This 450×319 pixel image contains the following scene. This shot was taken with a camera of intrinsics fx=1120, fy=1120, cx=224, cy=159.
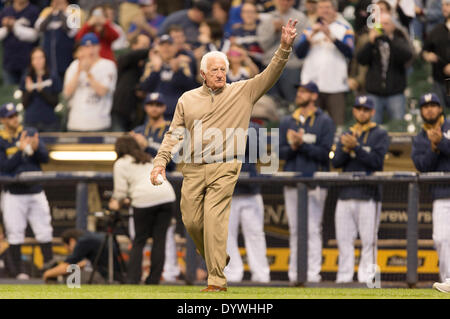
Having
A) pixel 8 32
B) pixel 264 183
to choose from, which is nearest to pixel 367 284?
pixel 264 183

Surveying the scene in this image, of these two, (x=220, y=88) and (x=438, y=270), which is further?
(x=438, y=270)

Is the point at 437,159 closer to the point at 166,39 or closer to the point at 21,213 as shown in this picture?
the point at 166,39

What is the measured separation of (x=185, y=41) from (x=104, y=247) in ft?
15.3

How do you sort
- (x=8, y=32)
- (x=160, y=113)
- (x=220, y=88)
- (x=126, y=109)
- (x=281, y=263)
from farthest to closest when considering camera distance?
(x=8, y=32), (x=126, y=109), (x=160, y=113), (x=281, y=263), (x=220, y=88)

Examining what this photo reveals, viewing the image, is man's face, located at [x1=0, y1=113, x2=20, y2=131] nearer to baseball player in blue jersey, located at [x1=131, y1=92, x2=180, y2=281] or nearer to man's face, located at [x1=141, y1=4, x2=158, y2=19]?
baseball player in blue jersey, located at [x1=131, y1=92, x2=180, y2=281]

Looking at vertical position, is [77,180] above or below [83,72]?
below

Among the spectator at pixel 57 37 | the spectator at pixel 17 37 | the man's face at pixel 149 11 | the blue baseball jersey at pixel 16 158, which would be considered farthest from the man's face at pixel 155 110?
the spectator at pixel 17 37

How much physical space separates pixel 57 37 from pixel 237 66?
13.0ft

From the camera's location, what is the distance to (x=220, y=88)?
970 cm

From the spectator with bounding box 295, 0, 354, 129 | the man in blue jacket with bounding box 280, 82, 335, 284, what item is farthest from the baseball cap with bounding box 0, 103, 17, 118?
the spectator with bounding box 295, 0, 354, 129

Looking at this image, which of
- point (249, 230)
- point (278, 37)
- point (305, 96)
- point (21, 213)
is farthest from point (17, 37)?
point (249, 230)

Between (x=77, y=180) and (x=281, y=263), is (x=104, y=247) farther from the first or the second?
(x=281, y=263)

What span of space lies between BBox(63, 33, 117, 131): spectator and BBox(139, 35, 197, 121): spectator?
0.85 metres

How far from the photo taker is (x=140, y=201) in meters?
12.7
